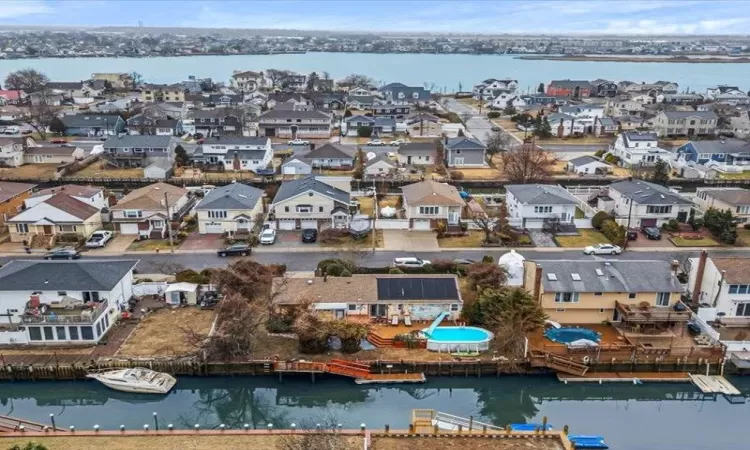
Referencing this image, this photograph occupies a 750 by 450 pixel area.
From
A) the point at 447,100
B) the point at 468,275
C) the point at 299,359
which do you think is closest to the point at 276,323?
the point at 299,359

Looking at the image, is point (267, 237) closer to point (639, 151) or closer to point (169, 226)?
point (169, 226)

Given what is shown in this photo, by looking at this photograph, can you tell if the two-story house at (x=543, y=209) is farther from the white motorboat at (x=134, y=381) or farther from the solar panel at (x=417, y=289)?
the white motorboat at (x=134, y=381)

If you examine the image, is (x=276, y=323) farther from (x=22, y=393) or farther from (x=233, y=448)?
(x=22, y=393)

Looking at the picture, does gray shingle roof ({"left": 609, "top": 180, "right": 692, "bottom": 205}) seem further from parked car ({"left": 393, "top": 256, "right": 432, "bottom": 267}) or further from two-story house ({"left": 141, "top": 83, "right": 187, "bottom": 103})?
two-story house ({"left": 141, "top": 83, "right": 187, "bottom": 103})

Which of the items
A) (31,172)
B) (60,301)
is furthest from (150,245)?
(31,172)

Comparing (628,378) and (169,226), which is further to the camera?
(169,226)
